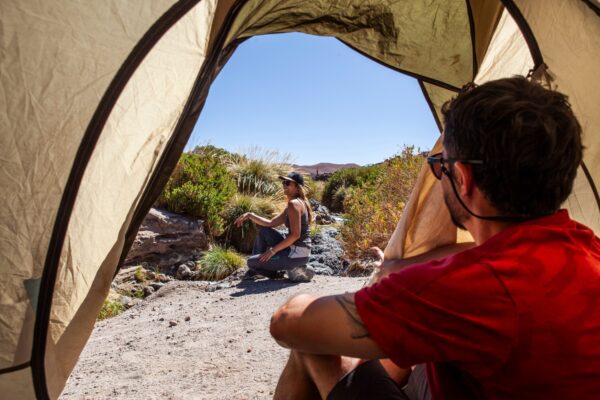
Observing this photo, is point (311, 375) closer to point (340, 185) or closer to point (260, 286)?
point (260, 286)

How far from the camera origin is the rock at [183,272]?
789 centimetres

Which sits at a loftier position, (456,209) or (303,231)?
(456,209)

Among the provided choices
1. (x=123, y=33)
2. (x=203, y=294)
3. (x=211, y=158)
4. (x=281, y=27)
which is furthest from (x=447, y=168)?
(x=211, y=158)

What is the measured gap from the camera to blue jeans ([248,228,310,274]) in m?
5.97

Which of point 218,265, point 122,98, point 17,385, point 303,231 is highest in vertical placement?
point 122,98

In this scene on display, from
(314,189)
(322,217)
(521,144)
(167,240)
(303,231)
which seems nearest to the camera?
(521,144)

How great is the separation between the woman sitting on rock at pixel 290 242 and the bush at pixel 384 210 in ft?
5.34

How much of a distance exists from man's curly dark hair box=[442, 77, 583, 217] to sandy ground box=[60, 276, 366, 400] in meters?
2.22

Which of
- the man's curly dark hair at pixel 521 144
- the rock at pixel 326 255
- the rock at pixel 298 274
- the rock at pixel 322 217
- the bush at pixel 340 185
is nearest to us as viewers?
the man's curly dark hair at pixel 521 144

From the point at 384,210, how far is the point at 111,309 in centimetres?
433

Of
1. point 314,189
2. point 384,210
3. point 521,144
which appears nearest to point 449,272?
point 521,144

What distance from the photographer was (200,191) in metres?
9.33

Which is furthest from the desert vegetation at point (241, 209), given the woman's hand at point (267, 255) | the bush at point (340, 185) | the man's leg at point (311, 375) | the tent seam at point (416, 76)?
the man's leg at point (311, 375)

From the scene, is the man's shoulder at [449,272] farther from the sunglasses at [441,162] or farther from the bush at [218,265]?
the bush at [218,265]
